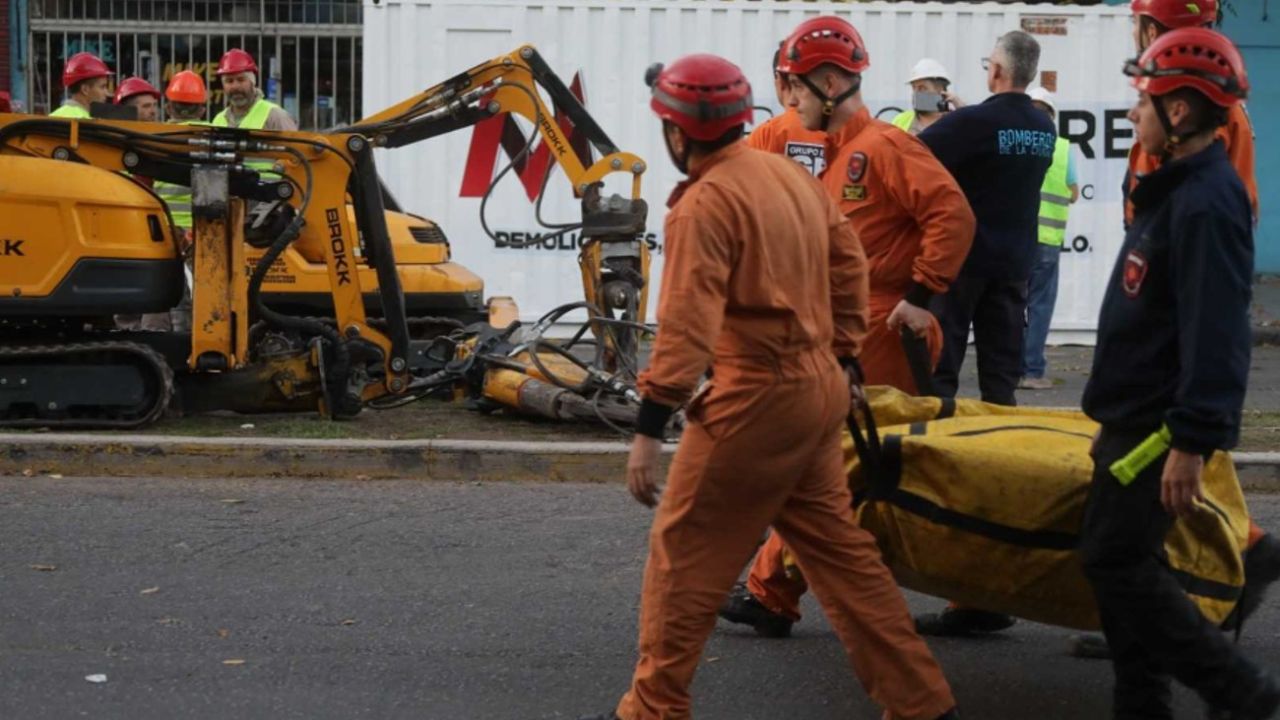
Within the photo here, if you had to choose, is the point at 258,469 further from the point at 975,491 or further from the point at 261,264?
the point at 975,491

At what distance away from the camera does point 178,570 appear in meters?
6.71

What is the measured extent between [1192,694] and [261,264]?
536 cm

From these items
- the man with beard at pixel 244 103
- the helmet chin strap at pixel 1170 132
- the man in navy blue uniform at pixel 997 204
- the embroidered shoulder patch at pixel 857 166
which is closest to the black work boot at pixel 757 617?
the man in navy blue uniform at pixel 997 204

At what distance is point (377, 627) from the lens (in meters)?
6.02

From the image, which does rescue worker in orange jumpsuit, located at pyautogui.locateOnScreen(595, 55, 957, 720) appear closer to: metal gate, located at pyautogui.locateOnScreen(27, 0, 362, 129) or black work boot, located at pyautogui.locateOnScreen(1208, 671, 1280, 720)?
black work boot, located at pyautogui.locateOnScreen(1208, 671, 1280, 720)

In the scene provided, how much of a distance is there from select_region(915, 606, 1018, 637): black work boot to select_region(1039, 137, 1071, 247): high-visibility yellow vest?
6265 mm

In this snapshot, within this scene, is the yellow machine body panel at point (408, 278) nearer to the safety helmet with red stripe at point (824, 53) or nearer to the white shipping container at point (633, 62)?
the white shipping container at point (633, 62)

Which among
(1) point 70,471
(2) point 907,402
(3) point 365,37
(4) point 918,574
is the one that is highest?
(3) point 365,37

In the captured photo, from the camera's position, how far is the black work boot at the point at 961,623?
598 cm

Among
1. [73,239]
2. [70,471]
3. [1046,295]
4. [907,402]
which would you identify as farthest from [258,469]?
[1046,295]

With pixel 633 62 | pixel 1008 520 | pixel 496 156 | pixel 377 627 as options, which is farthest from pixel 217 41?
pixel 1008 520

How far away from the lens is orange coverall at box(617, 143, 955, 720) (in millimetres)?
4359

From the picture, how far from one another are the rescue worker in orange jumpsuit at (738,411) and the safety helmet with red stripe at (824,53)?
109 centimetres

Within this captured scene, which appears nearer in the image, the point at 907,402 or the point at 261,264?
the point at 907,402
